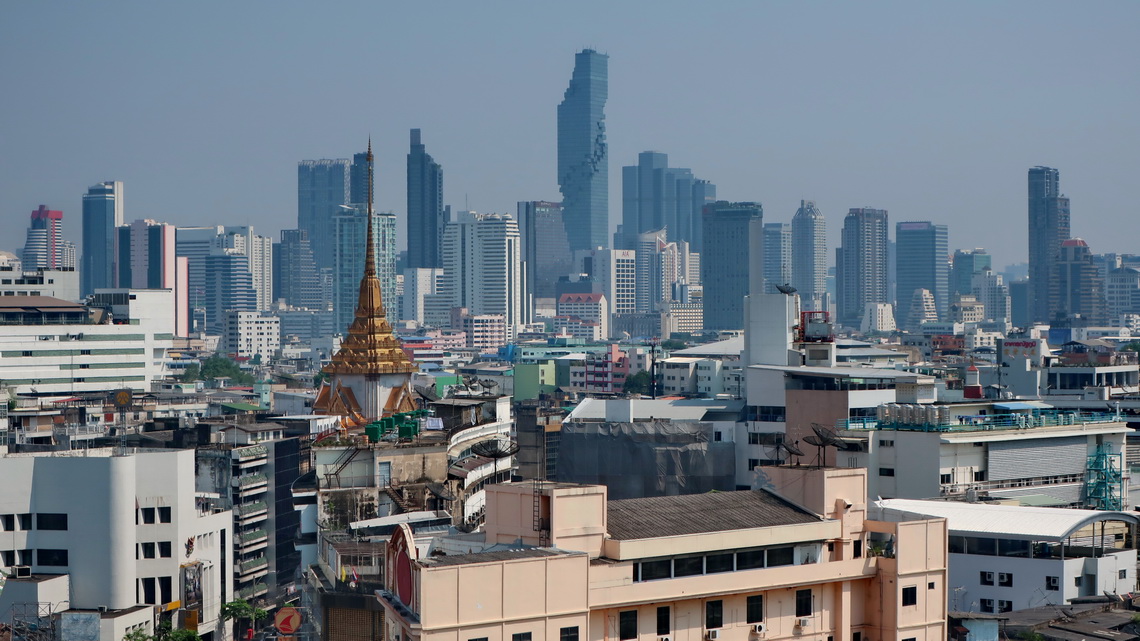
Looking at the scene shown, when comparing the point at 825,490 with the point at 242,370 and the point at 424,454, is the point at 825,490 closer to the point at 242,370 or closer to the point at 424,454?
the point at 424,454

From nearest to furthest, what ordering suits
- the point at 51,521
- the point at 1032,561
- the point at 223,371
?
the point at 1032,561, the point at 51,521, the point at 223,371

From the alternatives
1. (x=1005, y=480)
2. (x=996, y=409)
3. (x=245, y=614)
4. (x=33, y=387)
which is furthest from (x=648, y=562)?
(x=33, y=387)

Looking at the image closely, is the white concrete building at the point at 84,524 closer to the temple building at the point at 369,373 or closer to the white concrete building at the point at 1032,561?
the white concrete building at the point at 1032,561

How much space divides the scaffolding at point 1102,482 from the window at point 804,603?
3106cm

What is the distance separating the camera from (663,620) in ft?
88.0

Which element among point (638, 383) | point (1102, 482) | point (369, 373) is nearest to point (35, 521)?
point (369, 373)

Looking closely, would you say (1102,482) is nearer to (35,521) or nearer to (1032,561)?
(1032,561)

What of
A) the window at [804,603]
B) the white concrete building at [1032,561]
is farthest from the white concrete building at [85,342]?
the window at [804,603]

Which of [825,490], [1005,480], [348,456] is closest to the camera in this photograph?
[825,490]

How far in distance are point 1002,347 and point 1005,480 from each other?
162 ft

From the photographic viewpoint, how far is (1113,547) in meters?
44.1

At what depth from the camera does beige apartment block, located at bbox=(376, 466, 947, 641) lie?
2412 centimetres

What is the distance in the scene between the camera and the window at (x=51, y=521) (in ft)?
141

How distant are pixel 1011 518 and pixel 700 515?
19042 millimetres
